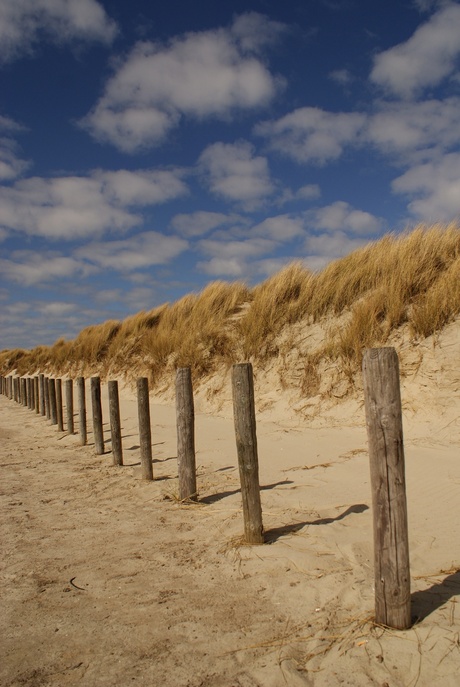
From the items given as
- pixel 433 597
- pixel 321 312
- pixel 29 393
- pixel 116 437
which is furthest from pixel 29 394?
pixel 433 597

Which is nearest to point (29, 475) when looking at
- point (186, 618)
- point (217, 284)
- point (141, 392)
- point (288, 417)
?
point (141, 392)

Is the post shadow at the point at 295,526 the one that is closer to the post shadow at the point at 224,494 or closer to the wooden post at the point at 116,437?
the post shadow at the point at 224,494

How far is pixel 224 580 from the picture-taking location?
3850 mm

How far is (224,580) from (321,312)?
8348 millimetres

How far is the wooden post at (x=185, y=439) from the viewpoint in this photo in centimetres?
594

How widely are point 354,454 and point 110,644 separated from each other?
503 centimetres

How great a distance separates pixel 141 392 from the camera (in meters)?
7.49

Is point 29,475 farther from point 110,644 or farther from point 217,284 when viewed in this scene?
point 217,284

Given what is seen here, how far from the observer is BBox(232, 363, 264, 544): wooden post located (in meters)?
4.44

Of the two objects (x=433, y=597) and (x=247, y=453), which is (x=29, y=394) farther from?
(x=433, y=597)

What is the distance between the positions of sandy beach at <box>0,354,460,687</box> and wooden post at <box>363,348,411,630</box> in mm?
202

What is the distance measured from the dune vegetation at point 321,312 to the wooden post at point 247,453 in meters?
4.42

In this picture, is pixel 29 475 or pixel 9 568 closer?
pixel 9 568

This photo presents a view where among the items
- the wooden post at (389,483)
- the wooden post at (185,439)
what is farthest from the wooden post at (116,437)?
the wooden post at (389,483)
